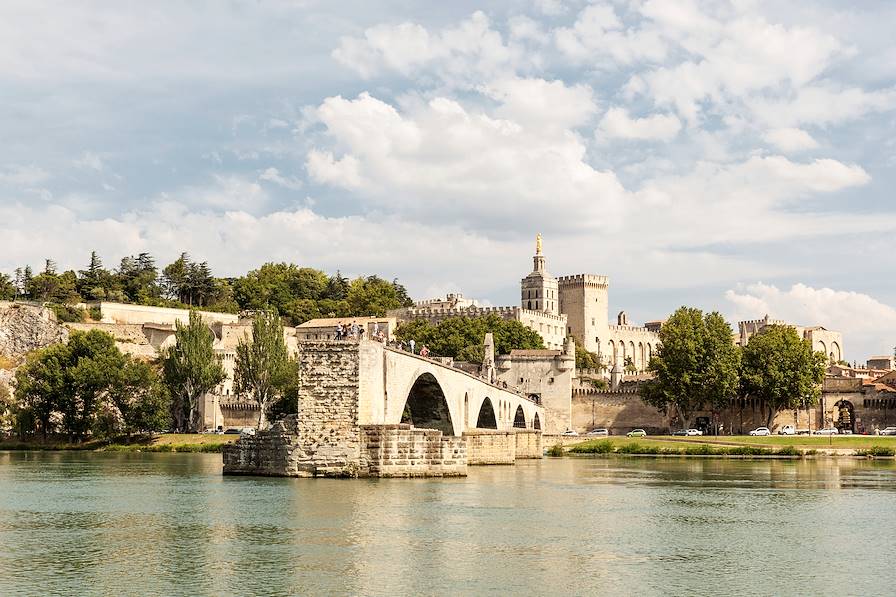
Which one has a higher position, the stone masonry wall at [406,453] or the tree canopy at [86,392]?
the tree canopy at [86,392]

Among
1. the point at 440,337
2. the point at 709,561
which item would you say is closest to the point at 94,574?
the point at 709,561

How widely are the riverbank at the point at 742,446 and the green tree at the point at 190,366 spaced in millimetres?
23890

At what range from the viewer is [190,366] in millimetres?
73125

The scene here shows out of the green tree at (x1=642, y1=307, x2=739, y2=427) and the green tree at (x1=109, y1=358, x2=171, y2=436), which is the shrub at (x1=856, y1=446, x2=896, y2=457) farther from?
the green tree at (x1=109, y1=358, x2=171, y2=436)

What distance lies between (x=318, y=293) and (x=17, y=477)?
9116 cm

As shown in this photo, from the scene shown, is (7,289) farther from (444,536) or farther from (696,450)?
(444,536)

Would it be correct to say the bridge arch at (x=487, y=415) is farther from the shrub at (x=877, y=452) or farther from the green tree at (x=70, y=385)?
the green tree at (x=70, y=385)

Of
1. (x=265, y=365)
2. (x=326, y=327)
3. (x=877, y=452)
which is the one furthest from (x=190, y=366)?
(x=877, y=452)

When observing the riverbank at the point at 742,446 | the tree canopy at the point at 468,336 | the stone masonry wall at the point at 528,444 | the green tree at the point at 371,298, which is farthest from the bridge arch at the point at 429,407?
the green tree at the point at 371,298

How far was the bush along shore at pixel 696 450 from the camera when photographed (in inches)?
2398

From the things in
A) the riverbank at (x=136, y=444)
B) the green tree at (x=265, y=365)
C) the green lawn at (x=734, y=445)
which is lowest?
the green lawn at (x=734, y=445)

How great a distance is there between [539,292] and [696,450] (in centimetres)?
7006

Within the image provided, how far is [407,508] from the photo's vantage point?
29.9 metres

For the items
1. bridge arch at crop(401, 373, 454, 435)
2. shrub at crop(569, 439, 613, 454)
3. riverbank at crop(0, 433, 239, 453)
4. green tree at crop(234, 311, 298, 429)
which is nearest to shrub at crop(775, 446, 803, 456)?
shrub at crop(569, 439, 613, 454)
